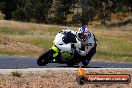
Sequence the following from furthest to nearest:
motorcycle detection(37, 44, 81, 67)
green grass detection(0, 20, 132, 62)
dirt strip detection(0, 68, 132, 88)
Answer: green grass detection(0, 20, 132, 62) < motorcycle detection(37, 44, 81, 67) < dirt strip detection(0, 68, 132, 88)

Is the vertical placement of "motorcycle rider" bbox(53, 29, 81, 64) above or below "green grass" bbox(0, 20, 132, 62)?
above

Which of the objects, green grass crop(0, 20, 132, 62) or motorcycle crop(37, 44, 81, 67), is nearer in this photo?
motorcycle crop(37, 44, 81, 67)

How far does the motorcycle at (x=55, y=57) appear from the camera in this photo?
1652cm

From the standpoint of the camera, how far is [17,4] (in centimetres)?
9675

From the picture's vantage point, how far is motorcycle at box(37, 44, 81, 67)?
54.2 feet

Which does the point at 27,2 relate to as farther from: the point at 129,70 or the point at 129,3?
the point at 129,70

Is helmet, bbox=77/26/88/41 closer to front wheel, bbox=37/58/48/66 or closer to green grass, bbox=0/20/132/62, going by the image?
front wheel, bbox=37/58/48/66

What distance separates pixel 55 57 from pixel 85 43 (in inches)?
51.3

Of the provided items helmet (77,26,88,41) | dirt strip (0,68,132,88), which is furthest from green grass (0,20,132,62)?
dirt strip (0,68,132,88)

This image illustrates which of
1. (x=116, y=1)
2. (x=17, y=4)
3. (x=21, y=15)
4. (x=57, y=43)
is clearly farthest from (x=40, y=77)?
(x=116, y=1)

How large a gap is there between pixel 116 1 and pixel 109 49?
6768 cm

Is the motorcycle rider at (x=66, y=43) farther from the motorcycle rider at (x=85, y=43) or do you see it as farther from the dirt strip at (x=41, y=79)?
the dirt strip at (x=41, y=79)

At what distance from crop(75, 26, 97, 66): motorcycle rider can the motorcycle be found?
1.55 feet

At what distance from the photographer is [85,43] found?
17016mm
